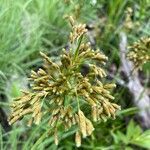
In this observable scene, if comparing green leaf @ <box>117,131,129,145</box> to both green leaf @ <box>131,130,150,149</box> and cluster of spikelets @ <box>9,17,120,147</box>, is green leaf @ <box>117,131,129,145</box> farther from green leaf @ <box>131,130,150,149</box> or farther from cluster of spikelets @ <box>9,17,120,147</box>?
cluster of spikelets @ <box>9,17,120,147</box>

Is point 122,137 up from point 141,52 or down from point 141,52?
down

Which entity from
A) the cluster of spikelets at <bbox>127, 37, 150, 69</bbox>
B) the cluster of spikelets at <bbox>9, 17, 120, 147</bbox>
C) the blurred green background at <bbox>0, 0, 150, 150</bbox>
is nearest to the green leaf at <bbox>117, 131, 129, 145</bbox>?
the blurred green background at <bbox>0, 0, 150, 150</bbox>

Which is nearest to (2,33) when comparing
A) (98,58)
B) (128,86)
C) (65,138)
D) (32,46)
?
(32,46)

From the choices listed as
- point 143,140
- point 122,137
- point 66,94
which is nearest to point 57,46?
point 122,137

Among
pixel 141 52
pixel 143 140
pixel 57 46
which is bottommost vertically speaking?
pixel 143 140

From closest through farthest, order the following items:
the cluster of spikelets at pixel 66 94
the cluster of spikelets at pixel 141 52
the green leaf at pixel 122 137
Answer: the cluster of spikelets at pixel 66 94, the cluster of spikelets at pixel 141 52, the green leaf at pixel 122 137

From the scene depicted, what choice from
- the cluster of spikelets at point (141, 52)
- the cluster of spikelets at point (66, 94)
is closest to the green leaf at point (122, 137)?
the cluster of spikelets at point (141, 52)

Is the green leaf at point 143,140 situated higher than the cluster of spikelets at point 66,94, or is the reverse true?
the cluster of spikelets at point 66,94

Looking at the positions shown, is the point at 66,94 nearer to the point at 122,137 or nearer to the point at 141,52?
the point at 141,52

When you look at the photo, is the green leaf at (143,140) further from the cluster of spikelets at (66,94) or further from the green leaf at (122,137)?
the cluster of spikelets at (66,94)

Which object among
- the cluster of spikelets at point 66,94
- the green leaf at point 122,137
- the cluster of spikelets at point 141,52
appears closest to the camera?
the cluster of spikelets at point 66,94
